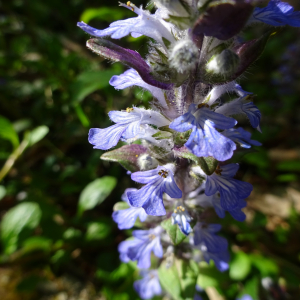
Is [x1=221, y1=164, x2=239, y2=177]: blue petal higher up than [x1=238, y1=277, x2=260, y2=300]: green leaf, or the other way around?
[x1=221, y1=164, x2=239, y2=177]: blue petal

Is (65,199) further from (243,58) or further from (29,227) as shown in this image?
(243,58)

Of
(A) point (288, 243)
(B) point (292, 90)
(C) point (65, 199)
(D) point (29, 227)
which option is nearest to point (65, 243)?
(D) point (29, 227)

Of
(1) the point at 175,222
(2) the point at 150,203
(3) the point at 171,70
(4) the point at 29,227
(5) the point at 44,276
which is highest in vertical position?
(3) the point at 171,70

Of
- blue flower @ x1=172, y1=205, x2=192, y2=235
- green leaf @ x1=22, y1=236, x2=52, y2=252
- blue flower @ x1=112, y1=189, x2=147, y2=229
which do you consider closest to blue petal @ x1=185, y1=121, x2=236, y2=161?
blue flower @ x1=172, y1=205, x2=192, y2=235

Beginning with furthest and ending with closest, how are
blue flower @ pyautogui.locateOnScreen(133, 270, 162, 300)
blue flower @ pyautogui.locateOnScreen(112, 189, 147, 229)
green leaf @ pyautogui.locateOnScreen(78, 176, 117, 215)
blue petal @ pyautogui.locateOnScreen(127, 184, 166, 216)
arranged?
green leaf @ pyautogui.locateOnScreen(78, 176, 117, 215) → blue flower @ pyautogui.locateOnScreen(133, 270, 162, 300) → blue flower @ pyautogui.locateOnScreen(112, 189, 147, 229) → blue petal @ pyautogui.locateOnScreen(127, 184, 166, 216)

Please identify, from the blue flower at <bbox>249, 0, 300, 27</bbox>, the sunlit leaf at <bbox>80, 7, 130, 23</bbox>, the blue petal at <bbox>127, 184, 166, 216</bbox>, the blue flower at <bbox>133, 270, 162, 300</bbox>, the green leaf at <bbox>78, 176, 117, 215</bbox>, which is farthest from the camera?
the sunlit leaf at <bbox>80, 7, 130, 23</bbox>

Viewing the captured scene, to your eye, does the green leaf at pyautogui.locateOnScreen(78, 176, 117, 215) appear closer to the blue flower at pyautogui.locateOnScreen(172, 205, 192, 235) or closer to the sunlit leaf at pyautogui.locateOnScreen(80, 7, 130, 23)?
the blue flower at pyautogui.locateOnScreen(172, 205, 192, 235)

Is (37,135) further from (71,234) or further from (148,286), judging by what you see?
(148,286)
